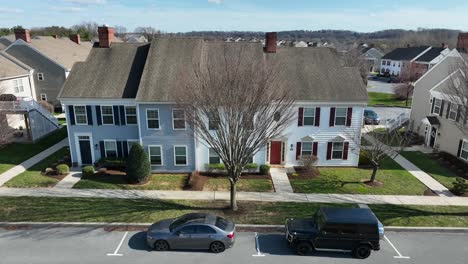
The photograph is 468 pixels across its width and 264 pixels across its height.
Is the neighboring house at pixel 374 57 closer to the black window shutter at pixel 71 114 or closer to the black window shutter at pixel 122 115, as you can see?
the black window shutter at pixel 122 115

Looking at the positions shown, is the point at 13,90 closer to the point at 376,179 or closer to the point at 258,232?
the point at 258,232

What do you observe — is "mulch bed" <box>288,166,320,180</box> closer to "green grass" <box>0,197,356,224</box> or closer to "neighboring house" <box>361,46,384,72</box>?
"green grass" <box>0,197,356,224</box>

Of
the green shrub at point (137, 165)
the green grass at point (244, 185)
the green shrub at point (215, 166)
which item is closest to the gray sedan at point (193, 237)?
the green grass at point (244, 185)

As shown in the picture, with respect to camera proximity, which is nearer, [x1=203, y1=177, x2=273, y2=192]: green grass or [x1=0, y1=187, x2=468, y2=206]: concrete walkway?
[x1=0, y1=187, x2=468, y2=206]: concrete walkway

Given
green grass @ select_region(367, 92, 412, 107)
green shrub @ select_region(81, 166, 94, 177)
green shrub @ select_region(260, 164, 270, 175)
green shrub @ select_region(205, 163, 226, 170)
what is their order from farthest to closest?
green grass @ select_region(367, 92, 412, 107) → green shrub @ select_region(205, 163, 226, 170) → green shrub @ select_region(260, 164, 270, 175) → green shrub @ select_region(81, 166, 94, 177)

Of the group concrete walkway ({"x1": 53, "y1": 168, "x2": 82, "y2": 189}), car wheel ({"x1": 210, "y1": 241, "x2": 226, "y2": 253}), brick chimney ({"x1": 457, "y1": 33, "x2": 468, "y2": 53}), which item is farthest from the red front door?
brick chimney ({"x1": 457, "y1": 33, "x2": 468, "y2": 53})

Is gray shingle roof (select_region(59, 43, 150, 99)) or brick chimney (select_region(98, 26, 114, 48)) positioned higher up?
brick chimney (select_region(98, 26, 114, 48))

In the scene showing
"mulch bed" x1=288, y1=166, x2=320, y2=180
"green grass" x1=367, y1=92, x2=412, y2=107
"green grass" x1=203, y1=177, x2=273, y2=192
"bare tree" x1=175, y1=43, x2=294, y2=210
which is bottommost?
"green grass" x1=367, y1=92, x2=412, y2=107
